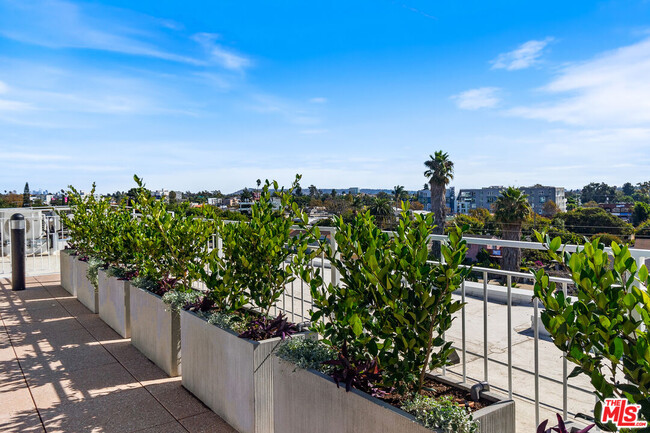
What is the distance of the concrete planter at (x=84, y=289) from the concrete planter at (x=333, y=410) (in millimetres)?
3870

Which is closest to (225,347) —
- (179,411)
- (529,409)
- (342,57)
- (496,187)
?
(179,411)

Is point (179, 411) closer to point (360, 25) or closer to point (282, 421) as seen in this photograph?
point (282, 421)

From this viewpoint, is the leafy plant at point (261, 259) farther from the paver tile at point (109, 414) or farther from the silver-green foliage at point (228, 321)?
the paver tile at point (109, 414)

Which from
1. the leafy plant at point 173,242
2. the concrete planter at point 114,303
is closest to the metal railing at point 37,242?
the concrete planter at point 114,303

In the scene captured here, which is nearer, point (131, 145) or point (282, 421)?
point (282, 421)

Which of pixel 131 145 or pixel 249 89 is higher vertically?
pixel 249 89

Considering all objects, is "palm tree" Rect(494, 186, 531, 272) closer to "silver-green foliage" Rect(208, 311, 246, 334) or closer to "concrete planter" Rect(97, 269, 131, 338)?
"concrete planter" Rect(97, 269, 131, 338)

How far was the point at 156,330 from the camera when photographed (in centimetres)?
343

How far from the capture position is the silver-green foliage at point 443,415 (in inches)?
55.4

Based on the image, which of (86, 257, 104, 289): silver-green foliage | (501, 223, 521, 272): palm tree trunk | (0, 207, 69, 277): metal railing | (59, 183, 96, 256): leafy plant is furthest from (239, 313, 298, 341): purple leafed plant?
(501, 223, 521, 272): palm tree trunk

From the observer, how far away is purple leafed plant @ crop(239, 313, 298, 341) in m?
2.44

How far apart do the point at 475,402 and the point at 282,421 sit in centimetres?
96

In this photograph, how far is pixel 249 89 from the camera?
14422 mm

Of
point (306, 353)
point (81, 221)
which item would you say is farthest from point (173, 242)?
point (81, 221)
